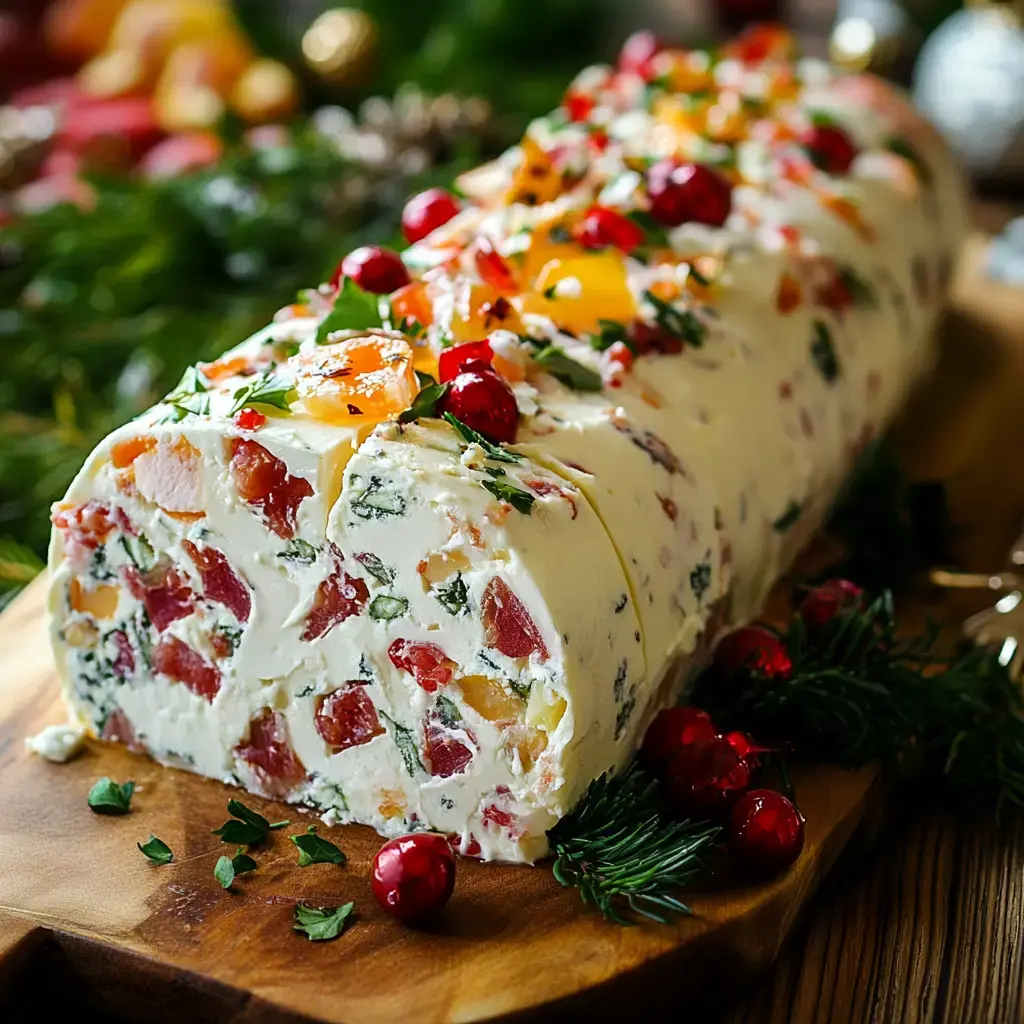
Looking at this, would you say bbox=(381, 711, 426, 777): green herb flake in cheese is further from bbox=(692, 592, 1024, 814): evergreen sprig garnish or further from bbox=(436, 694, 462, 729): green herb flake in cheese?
bbox=(692, 592, 1024, 814): evergreen sprig garnish

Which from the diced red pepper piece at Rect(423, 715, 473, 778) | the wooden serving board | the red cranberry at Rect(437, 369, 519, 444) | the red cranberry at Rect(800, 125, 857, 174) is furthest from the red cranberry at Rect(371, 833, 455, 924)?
the red cranberry at Rect(800, 125, 857, 174)

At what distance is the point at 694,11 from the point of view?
596 centimetres

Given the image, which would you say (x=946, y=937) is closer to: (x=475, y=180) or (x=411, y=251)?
(x=411, y=251)

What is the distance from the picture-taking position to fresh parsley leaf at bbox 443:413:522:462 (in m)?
2.03

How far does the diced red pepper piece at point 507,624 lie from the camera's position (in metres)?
1.94

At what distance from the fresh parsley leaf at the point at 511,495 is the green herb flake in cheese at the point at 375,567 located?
0.63 feet

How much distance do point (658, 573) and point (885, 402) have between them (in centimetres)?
125

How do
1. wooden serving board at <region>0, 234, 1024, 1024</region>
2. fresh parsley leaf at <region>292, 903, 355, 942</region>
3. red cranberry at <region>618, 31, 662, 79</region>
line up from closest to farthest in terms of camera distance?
1. wooden serving board at <region>0, 234, 1024, 1024</region>
2. fresh parsley leaf at <region>292, 903, 355, 942</region>
3. red cranberry at <region>618, 31, 662, 79</region>

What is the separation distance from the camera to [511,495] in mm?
1941

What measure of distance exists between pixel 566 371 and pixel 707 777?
693mm

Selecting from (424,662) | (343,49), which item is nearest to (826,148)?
(424,662)

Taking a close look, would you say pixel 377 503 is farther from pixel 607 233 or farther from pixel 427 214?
pixel 427 214

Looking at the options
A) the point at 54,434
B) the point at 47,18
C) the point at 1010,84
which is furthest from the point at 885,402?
the point at 47,18

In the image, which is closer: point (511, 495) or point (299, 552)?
point (511, 495)
